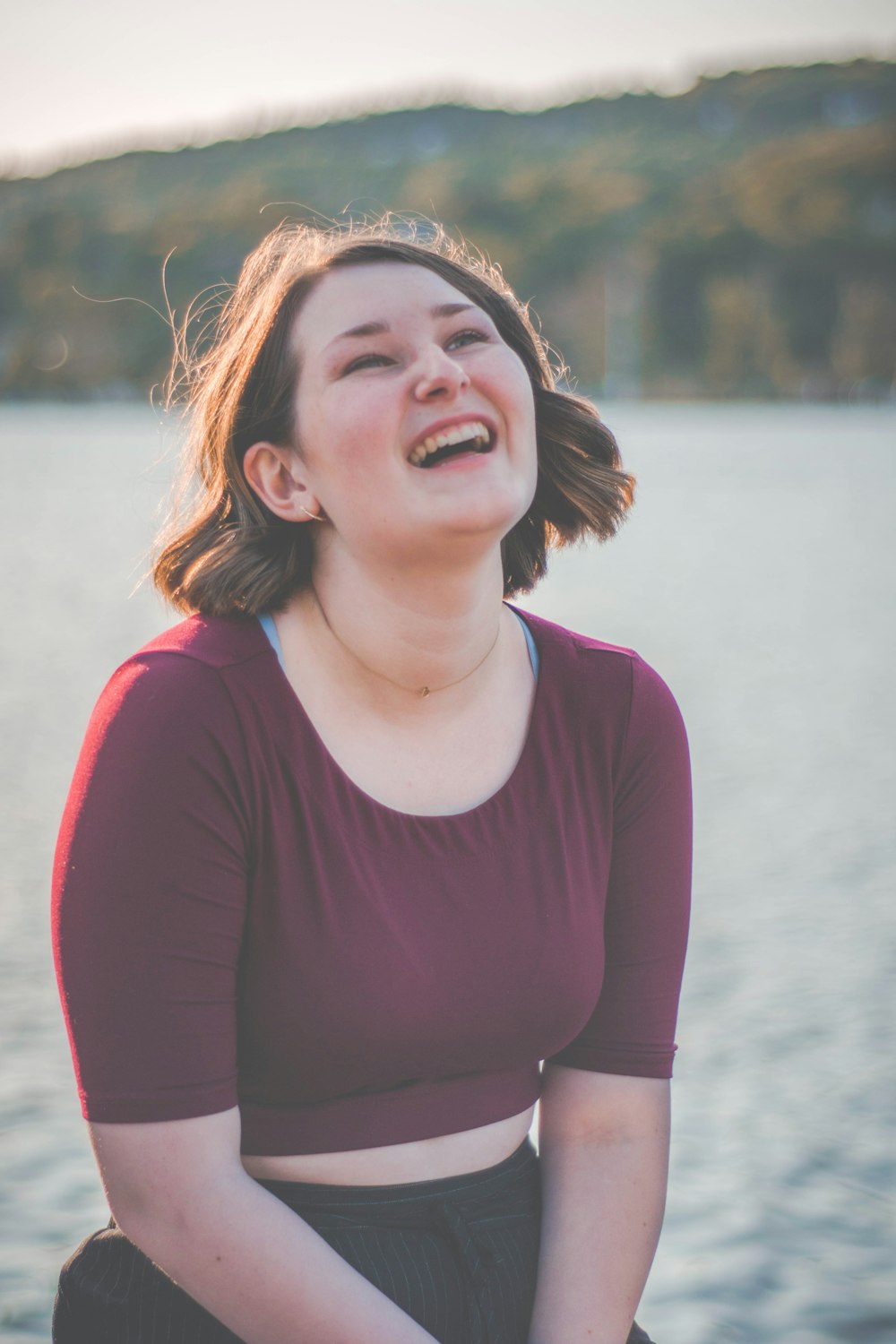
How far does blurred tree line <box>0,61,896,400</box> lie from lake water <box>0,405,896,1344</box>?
55.3 metres

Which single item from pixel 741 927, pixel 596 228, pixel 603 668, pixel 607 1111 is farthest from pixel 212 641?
pixel 596 228

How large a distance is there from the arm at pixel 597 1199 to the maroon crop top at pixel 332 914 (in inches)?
1.6

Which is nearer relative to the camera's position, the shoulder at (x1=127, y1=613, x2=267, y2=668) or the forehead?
the shoulder at (x1=127, y1=613, x2=267, y2=668)

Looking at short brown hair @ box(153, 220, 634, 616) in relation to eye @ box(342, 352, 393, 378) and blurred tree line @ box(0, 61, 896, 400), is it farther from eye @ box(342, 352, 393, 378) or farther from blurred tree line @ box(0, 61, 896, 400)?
blurred tree line @ box(0, 61, 896, 400)

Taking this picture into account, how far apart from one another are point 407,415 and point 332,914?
1.68 feet

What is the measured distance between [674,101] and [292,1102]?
121 meters

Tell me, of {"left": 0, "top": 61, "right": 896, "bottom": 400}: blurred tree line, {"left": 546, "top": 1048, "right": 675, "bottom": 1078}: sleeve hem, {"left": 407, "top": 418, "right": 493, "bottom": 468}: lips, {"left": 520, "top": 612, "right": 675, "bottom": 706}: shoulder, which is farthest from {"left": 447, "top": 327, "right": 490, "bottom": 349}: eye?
{"left": 0, "top": 61, "right": 896, "bottom": 400}: blurred tree line

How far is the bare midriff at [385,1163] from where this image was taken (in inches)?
52.4

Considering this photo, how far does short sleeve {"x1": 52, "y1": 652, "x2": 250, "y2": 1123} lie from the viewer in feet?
3.95

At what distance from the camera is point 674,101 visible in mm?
110938

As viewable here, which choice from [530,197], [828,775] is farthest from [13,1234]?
[530,197]

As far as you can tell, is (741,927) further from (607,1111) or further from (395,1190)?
(395,1190)

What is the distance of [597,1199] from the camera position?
1.44 metres

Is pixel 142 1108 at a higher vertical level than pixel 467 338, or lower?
lower
